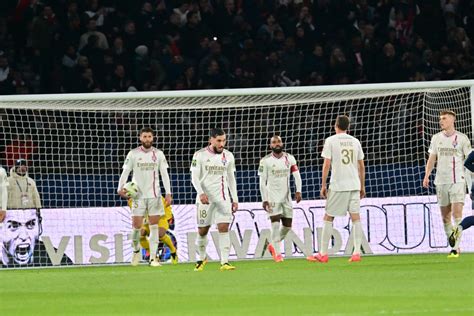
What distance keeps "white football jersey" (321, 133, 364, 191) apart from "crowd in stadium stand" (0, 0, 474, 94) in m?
6.19

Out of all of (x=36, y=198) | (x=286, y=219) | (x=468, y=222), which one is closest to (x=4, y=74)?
(x=36, y=198)

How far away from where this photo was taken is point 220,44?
22.8 meters

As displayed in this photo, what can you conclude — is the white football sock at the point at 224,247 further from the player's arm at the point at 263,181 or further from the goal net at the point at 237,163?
the goal net at the point at 237,163

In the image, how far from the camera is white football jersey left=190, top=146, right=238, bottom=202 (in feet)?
50.9

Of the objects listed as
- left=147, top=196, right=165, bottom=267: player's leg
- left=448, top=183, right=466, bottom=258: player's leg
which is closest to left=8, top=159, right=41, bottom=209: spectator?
left=147, top=196, right=165, bottom=267: player's leg

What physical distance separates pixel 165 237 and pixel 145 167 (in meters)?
1.21

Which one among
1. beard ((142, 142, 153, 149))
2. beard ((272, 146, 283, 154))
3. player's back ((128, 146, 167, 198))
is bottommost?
player's back ((128, 146, 167, 198))

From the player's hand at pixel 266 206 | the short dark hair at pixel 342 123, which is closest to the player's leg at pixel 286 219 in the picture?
the player's hand at pixel 266 206

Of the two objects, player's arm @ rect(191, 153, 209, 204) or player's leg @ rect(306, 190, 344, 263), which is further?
player's leg @ rect(306, 190, 344, 263)

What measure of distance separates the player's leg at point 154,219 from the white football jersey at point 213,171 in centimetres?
145

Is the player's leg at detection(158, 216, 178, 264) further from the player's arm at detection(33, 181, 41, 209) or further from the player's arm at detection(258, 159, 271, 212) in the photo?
the player's arm at detection(33, 181, 41, 209)

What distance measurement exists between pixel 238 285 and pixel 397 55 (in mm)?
12055

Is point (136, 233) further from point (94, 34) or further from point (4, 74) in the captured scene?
point (94, 34)

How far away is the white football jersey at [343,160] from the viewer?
15742 millimetres
